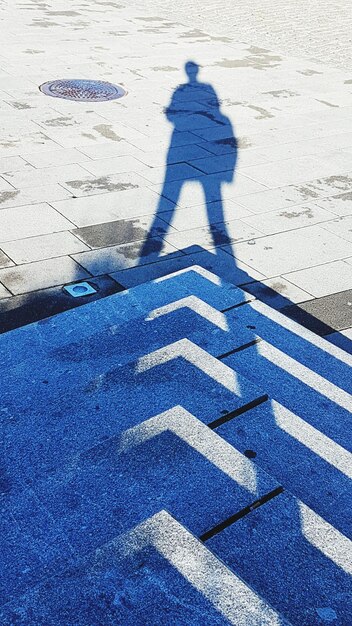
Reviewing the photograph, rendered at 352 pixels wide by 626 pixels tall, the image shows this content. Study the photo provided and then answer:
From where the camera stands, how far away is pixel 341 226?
8.11m

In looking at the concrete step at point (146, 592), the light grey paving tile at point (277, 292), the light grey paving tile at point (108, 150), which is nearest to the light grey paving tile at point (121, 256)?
the light grey paving tile at point (277, 292)

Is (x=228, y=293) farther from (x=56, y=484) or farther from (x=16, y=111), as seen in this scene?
(x=16, y=111)

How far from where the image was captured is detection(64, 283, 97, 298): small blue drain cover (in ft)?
21.4

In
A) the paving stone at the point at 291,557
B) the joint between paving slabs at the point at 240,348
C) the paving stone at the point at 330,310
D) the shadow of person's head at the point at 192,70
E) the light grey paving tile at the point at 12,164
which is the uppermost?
the shadow of person's head at the point at 192,70

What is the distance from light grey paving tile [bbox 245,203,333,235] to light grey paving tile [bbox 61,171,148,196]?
1569 millimetres

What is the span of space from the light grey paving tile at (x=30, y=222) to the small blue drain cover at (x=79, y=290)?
45.3 inches

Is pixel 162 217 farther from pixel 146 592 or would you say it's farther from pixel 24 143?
pixel 146 592

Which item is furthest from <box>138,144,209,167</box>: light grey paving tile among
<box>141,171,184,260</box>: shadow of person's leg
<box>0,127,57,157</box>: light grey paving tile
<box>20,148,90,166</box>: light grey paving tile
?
<box>0,127,57,157</box>: light grey paving tile

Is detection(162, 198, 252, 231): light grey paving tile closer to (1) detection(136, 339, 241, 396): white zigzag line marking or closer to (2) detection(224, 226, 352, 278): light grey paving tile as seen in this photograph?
(2) detection(224, 226, 352, 278): light grey paving tile

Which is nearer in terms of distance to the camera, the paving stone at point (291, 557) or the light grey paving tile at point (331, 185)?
the paving stone at point (291, 557)

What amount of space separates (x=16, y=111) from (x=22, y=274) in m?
5.15

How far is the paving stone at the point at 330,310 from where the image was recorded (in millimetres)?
6387

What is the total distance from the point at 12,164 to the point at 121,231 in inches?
92.1

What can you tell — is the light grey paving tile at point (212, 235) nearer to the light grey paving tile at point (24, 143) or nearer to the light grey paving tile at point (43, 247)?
the light grey paving tile at point (43, 247)
